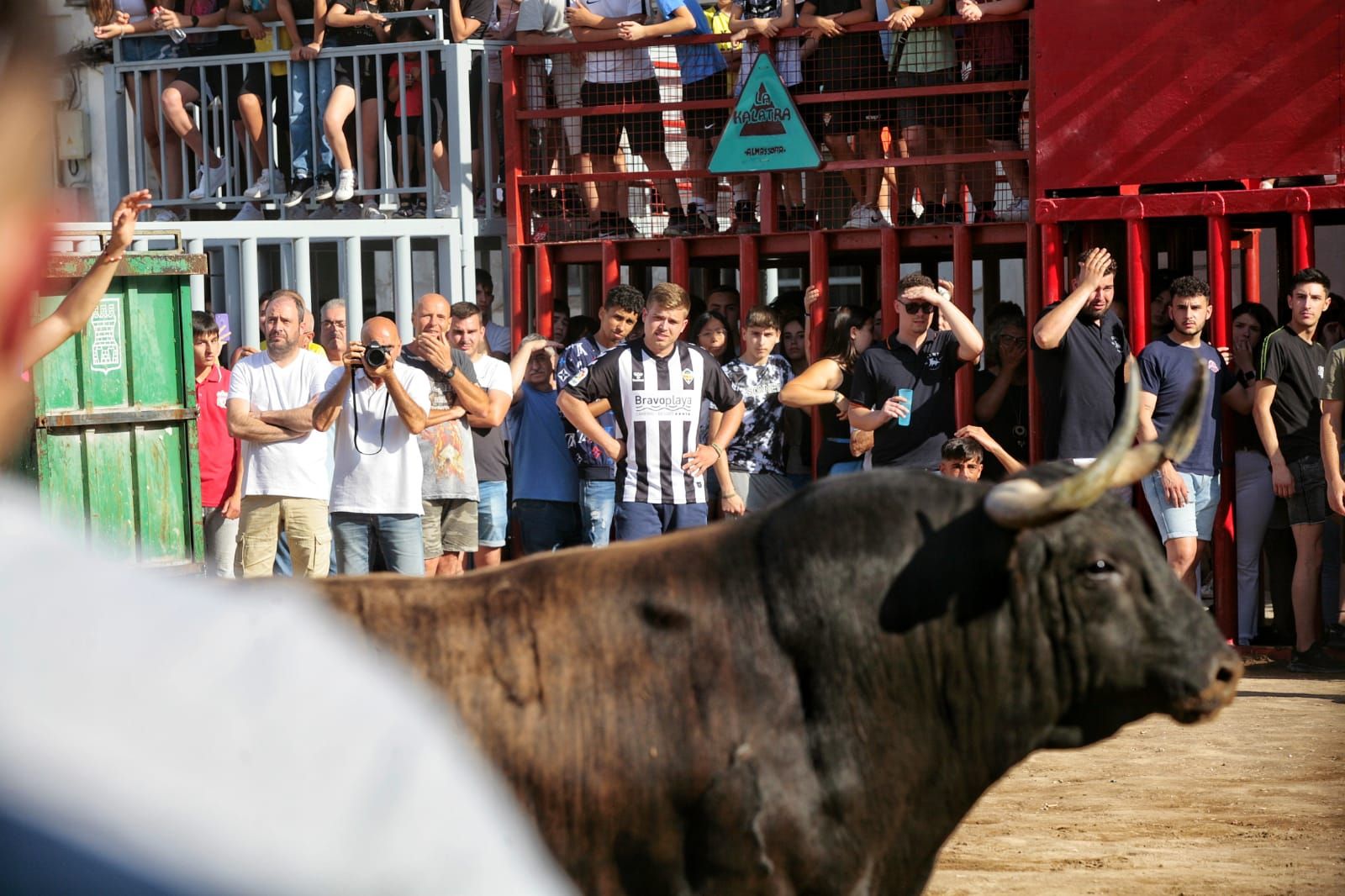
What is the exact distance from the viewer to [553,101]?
38.7ft

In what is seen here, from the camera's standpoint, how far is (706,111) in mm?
11438

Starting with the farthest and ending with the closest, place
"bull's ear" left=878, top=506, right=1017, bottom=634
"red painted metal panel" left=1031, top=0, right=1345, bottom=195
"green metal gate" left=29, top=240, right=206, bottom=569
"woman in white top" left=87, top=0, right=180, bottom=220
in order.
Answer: "woman in white top" left=87, top=0, right=180, bottom=220 < "red painted metal panel" left=1031, top=0, right=1345, bottom=195 < "green metal gate" left=29, top=240, right=206, bottom=569 < "bull's ear" left=878, top=506, right=1017, bottom=634

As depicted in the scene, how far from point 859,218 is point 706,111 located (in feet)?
4.48

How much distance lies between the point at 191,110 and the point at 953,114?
6013 mm

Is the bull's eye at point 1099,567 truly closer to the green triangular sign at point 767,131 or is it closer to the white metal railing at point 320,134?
the green triangular sign at point 767,131

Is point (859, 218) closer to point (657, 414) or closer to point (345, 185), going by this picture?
point (657, 414)

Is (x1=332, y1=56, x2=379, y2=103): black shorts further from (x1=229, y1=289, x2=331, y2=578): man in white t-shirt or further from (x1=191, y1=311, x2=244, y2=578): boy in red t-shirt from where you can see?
(x1=229, y1=289, x2=331, y2=578): man in white t-shirt

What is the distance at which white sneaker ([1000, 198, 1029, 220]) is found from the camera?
10.7 meters

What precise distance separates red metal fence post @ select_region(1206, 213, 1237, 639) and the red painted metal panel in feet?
1.35

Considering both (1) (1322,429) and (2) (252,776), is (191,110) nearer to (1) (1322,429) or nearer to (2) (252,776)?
(1) (1322,429)

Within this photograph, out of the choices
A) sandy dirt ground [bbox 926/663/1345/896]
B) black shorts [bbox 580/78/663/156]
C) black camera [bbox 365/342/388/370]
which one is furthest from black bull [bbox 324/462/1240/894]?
black shorts [bbox 580/78/663/156]

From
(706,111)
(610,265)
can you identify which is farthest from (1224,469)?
(610,265)

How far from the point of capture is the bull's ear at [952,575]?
123 inches

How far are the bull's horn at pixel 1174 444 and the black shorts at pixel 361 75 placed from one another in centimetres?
963
